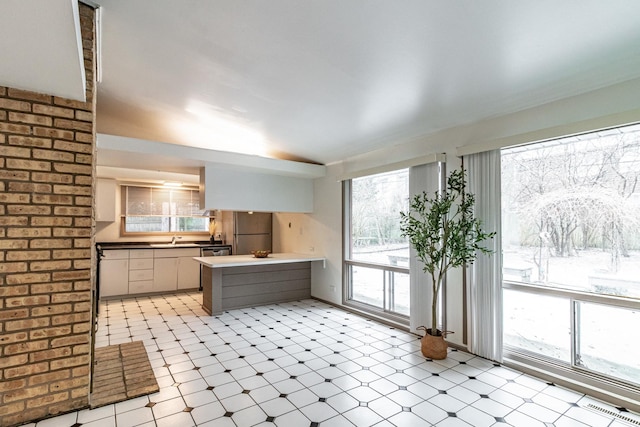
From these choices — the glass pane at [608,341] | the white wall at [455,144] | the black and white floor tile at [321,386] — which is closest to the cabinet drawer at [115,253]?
the black and white floor tile at [321,386]

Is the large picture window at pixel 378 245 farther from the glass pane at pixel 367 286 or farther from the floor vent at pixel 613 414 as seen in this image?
the floor vent at pixel 613 414

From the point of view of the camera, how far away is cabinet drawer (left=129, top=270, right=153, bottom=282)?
6078mm

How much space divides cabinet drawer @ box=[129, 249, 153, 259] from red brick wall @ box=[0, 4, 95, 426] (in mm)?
4160

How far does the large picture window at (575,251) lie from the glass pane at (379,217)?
1407mm

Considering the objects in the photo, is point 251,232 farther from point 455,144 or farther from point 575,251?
point 575,251

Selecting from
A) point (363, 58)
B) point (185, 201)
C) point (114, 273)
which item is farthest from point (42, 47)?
point (185, 201)

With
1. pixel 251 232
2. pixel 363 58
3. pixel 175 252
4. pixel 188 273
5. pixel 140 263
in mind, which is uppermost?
pixel 363 58

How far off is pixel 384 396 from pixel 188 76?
366cm

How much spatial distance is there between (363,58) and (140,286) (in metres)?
5.94

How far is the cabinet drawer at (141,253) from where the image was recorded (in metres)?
6.12

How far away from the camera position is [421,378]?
2.89 meters

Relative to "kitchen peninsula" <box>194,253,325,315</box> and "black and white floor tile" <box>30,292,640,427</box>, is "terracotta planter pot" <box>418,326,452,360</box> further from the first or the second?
"kitchen peninsula" <box>194,253,325,315</box>

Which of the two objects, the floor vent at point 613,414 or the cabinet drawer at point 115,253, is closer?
the floor vent at point 613,414

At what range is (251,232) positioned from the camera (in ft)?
23.4
